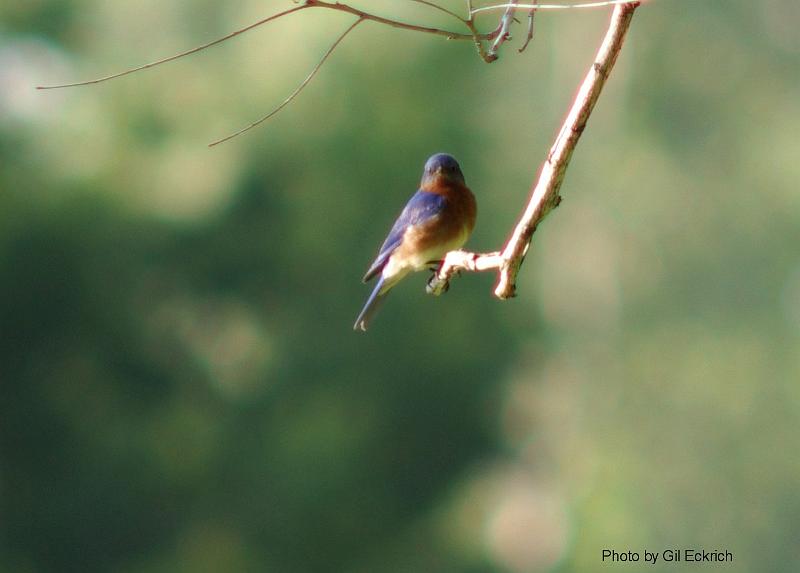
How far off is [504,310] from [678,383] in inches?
153

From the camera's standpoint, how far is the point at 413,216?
464 centimetres

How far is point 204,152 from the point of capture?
11.6m

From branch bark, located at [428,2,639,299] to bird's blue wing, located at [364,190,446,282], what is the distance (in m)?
1.86

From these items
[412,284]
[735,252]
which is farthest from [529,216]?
[735,252]

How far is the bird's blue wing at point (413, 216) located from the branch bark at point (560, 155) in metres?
1.86

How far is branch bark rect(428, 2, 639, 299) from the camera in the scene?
2188 mm

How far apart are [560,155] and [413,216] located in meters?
2.37

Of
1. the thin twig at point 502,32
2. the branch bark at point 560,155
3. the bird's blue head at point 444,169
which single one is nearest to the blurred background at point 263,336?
the bird's blue head at point 444,169

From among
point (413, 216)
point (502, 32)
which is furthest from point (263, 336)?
point (502, 32)

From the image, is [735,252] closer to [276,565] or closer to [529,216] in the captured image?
[276,565]

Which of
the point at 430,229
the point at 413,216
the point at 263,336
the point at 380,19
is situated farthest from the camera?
the point at 263,336

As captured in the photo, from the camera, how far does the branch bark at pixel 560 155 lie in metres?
2.19

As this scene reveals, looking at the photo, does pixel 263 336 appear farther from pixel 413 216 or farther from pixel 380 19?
pixel 380 19

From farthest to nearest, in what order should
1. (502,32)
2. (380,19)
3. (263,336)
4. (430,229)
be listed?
(263,336) < (430,229) < (502,32) < (380,19)
